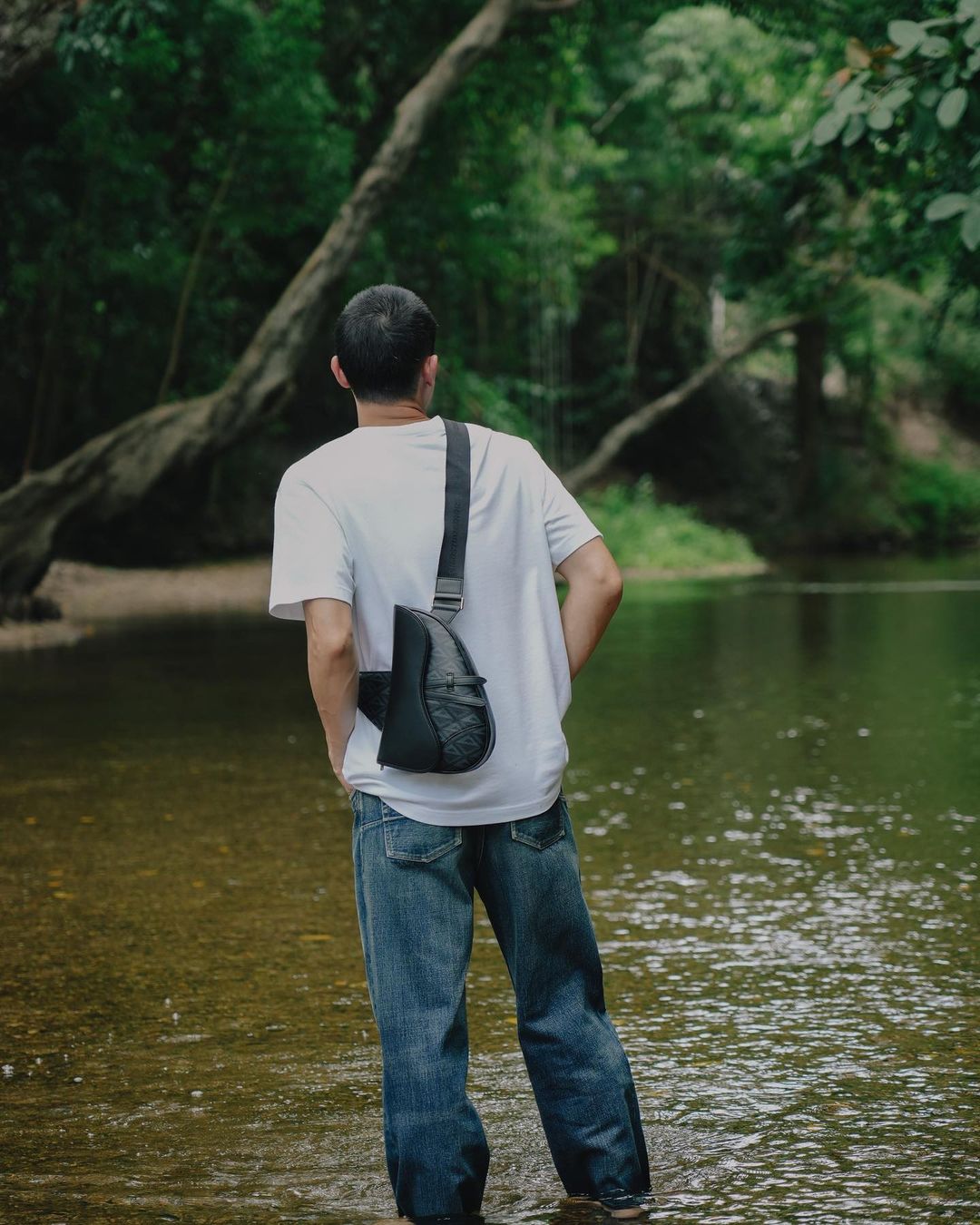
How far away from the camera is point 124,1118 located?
12.3 ft

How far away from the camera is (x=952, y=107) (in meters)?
4.76

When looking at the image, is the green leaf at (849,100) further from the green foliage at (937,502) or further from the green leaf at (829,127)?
the green foliage at (937,502)

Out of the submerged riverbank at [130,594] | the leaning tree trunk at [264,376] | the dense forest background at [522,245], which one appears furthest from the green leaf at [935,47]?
the leaning tree trunk at [264,376]

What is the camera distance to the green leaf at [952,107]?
4.74 metres

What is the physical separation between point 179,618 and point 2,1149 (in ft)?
50.0

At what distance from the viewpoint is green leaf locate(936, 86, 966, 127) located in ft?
15.5

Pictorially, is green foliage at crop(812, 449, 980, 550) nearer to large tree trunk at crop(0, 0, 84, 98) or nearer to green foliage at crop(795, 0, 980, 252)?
large tree trunk at crop(0, 0, 84, 98)

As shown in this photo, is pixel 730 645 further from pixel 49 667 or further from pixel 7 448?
pixel 7 448

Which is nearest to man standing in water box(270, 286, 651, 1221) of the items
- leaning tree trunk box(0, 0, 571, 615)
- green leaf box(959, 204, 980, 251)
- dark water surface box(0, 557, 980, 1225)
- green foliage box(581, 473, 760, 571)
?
dark water surface box(0, 557, 980, 1225)

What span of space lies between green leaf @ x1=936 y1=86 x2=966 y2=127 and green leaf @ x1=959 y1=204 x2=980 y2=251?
0.29 m

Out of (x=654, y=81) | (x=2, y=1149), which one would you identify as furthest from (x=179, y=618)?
(x=654, y=81)

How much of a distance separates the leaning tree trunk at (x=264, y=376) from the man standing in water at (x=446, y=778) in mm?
14647

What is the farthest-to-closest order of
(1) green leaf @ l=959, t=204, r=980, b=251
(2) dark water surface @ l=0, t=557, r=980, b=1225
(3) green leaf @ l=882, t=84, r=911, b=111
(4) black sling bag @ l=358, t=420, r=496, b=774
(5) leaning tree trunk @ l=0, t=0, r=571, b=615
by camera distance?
(5) leaning tree trunk @ l=0, t=0, r=571, b=615 < (3) green leaf @ l=882, t=84, r=911, b=111 < (1) green leaf @ l=959, t=204, r=980, b=251 < (2) dark water surface @ l=0, t=557, r=980, b=1225 < (4) black sling bag @ l=358, t=420, r=496, b=774

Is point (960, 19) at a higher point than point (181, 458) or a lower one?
higher
